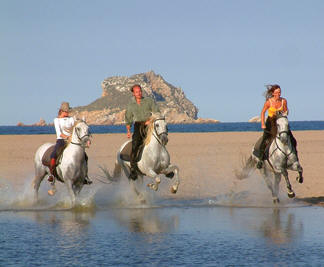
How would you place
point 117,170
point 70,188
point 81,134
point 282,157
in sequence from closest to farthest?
point 81,134, point 70,188, point 282,157, point 117,170

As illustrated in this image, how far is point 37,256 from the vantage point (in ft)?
28.9

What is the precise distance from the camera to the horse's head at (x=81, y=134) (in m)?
13.6

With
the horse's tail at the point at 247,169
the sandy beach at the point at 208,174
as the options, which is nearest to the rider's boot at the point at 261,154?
the horse's tail at the point at 247,169

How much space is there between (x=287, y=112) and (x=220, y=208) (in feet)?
8.88

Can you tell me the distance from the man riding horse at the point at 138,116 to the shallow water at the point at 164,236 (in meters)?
1.35

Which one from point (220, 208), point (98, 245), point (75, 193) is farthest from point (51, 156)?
point (98, 245)

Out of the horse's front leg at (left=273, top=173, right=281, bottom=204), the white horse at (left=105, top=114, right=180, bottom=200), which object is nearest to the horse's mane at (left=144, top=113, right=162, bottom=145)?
the white horse at (left=105, top=114, right=180, bottom=200)

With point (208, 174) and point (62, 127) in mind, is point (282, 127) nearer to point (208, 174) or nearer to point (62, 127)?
point (62, 127)

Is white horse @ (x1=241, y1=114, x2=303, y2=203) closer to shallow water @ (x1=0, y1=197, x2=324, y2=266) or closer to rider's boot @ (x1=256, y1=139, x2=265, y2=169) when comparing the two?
rider's boot @ (x1=256, y1=139, x2=265, y2=169)

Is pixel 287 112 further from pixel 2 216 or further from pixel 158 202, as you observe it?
pixel 2 216

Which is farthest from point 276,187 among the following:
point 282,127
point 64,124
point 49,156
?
point 49,156

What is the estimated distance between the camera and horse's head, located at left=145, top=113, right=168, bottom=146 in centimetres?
1402

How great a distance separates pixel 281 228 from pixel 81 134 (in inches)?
196

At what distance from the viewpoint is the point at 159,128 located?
46.2 ft
